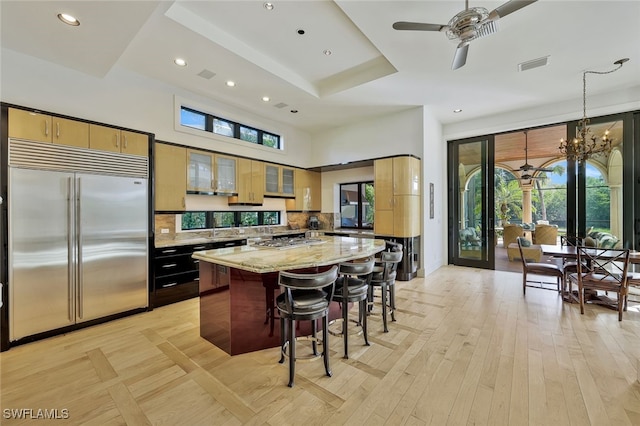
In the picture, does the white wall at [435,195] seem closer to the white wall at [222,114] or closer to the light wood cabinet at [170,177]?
the white wall at [222,114]

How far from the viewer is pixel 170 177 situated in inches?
165

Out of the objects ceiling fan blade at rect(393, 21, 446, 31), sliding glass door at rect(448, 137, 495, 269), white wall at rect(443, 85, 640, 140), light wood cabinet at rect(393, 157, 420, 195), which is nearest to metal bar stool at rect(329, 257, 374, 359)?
ceiling fan blade at rect(393, 21, 446, 31)

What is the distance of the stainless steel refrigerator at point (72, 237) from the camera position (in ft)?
9.05

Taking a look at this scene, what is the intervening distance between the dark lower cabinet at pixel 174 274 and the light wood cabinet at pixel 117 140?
1426 mm

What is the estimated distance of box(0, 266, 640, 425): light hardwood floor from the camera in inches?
71.5

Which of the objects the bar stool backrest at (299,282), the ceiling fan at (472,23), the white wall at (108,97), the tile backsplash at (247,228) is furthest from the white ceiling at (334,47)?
the bar stool backrest at (299,282)

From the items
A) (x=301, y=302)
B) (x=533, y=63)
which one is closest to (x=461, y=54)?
(x=533, y=63)

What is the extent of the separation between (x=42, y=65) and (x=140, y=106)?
1.07m

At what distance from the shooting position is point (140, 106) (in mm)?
4086

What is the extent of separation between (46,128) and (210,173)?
7.09ft

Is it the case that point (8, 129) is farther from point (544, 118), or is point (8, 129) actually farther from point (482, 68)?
point (544, 118)

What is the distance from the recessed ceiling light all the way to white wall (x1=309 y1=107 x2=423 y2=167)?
196 inches

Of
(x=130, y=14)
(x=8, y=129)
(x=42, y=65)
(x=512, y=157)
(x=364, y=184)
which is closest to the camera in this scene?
(x=130, y=14)

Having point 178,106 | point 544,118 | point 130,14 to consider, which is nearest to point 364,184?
point 544,118
